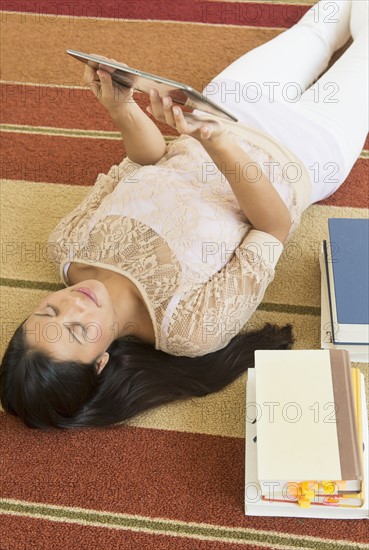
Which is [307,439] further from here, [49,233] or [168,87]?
[49,233]

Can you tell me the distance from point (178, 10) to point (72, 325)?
111cm

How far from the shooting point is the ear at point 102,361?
1.17 meters

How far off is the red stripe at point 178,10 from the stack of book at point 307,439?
1043 millimetres

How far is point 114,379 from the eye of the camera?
1197 millimetres

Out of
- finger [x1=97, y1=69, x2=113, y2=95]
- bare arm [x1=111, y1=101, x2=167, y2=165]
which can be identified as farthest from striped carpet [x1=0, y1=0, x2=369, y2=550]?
finger [x1=97, y1=69, x2=113, y2=95]

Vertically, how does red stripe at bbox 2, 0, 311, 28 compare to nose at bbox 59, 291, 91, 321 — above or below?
above

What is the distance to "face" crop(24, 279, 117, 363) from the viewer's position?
1.10 metres

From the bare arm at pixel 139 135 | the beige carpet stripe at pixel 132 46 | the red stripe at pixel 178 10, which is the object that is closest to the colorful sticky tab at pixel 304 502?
the bare arm at pixel 139 135

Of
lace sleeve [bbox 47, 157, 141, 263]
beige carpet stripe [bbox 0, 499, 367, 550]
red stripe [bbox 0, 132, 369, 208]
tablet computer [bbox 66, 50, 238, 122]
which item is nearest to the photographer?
tablet computer [bbox 66, 50, 238, 122]

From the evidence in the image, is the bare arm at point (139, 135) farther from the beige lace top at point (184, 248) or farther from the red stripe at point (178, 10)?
the red stripe at point (178, 10)

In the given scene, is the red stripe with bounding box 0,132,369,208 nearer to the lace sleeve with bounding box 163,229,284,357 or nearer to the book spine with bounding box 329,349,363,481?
the lace sleeve with bounding box 163,229,284,357

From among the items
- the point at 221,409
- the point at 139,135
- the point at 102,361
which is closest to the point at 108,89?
the point at 139,135

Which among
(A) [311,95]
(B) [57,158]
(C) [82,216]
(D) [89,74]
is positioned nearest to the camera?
(D) [89,74]

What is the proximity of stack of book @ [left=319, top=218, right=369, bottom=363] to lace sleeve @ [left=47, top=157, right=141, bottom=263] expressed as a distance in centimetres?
41
